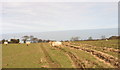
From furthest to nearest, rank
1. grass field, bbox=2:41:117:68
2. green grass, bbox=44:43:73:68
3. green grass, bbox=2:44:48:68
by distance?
green grass, bbox=2:44:48:68 → green grass, bbox=44:43:73:68 → grass field, bbox=2:41:117:68

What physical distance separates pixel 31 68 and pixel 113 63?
758cm

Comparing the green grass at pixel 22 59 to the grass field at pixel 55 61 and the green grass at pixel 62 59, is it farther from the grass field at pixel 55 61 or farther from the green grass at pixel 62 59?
the green grass at pixel 62 59

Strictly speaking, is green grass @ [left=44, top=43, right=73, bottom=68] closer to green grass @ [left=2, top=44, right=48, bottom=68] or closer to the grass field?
the grass field

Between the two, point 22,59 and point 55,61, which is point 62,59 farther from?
point 22,59

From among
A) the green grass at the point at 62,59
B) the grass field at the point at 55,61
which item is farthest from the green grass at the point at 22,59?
the green grass at the point at 62,59

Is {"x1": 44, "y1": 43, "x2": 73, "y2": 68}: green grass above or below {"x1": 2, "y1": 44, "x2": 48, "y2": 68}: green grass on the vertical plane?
A: above

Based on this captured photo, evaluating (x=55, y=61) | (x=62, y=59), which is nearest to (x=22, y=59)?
(x=55, y=61)

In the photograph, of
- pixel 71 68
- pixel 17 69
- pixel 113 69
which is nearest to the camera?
pixel 113 69

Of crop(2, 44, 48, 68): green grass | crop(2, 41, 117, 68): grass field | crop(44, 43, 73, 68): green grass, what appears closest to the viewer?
crop(2, 41, 117, 68): grass field

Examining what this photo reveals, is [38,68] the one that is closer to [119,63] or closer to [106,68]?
[106,68]

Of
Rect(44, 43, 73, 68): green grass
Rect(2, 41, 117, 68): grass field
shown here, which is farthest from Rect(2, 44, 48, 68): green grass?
Rect(44, 43, 73, 68): green grass

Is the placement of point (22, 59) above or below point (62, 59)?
below

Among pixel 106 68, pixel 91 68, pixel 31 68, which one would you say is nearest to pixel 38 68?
pixel 31 68

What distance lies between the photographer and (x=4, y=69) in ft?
54.9
